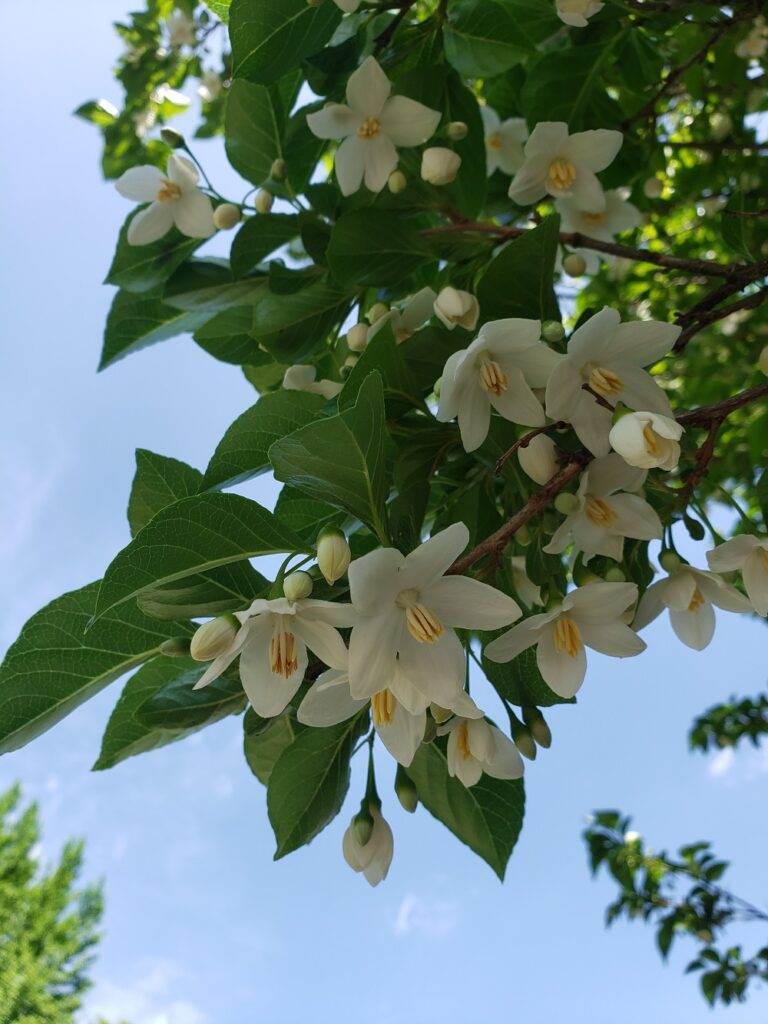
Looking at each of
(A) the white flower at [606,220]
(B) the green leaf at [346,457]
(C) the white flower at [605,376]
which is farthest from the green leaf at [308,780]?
(A) the white flower at [606,220]

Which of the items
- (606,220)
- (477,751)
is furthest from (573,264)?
(477,751)

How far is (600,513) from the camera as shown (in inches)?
49.3

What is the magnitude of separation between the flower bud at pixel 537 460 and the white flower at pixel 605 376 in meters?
0.07

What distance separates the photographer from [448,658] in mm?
974

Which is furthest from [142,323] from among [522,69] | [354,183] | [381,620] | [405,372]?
[381,620]

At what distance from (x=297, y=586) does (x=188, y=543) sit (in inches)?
7.2

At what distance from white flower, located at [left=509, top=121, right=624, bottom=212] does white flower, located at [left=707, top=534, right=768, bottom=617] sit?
93 centimetres

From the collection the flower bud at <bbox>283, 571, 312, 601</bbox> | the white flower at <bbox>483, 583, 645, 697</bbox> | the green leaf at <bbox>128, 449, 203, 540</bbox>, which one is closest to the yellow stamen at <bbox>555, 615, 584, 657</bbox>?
the white flower at <bbox>483, 583, 645, 697</bbox>

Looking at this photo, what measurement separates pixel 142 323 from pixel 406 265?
0.83 meters

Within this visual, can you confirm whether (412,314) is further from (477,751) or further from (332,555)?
(477,751)

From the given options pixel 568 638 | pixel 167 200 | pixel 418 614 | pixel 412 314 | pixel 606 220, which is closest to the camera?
pixel 418 614

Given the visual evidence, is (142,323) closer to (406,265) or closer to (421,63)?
(406,265)

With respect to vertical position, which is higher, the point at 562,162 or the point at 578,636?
the point at 562,162

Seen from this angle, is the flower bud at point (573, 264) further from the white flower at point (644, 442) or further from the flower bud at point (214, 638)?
the flower bud at point (214, 638)
